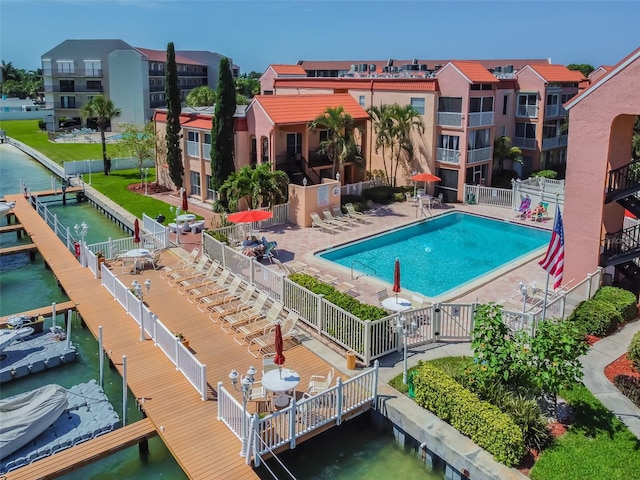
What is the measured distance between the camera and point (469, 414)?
12.7 m

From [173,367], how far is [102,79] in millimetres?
71976

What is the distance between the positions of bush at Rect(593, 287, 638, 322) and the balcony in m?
26.3

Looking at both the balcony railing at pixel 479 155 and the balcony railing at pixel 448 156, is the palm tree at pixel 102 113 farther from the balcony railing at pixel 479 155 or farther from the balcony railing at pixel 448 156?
the balcony railing at pixel 479 155

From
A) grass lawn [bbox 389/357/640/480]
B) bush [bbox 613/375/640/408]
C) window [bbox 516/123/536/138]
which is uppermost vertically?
window [bbox 516/123/536/138]

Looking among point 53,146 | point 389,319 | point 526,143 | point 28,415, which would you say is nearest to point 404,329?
point 389,319

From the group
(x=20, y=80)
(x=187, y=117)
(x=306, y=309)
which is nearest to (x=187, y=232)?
→ (x=187, y=117)

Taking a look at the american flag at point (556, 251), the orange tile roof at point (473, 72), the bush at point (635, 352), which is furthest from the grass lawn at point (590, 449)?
the orange tile roof at point (473, 72)

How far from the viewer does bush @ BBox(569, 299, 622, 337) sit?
57.1 ft

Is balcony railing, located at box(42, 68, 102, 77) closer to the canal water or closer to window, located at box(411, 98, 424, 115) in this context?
window, located at box(411, 98, 424, 115)

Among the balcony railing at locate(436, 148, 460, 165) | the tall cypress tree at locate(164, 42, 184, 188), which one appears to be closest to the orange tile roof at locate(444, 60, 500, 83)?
the balcony railing at locate(436, 148, 460, 165)

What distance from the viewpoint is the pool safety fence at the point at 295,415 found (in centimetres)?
1221

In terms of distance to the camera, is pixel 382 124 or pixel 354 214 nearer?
pixel 354 214

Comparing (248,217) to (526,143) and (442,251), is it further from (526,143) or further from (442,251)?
(526,143)

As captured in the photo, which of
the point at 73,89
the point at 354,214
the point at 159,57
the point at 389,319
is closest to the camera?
the point at 389,319
